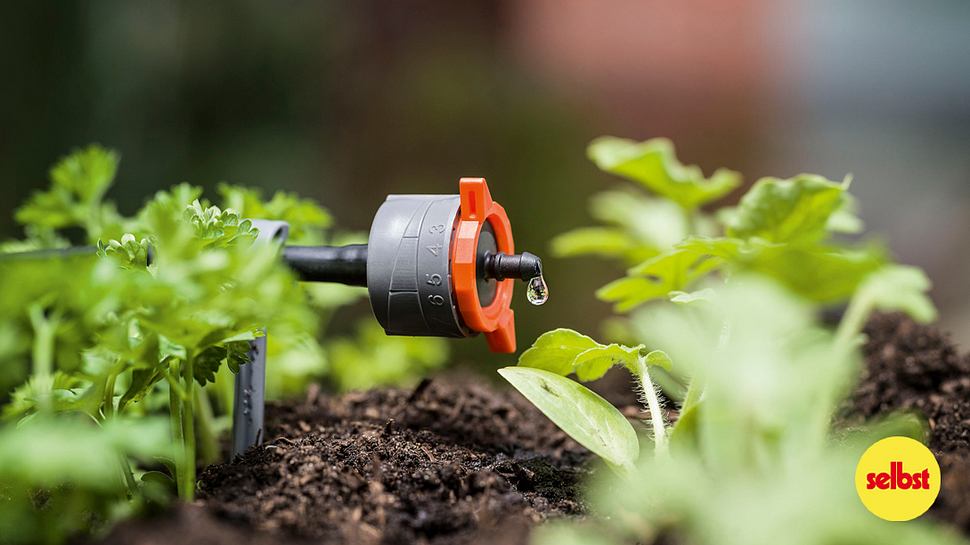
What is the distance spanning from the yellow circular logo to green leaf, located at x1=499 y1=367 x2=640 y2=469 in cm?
16

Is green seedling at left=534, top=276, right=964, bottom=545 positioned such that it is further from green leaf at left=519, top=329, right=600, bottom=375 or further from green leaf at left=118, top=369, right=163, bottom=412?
green leaf at left=118, top=369, right=163, bottom=412

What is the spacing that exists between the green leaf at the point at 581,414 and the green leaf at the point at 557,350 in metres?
0.03

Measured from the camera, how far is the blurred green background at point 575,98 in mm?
1913

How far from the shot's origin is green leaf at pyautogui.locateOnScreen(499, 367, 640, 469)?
0.56 metres

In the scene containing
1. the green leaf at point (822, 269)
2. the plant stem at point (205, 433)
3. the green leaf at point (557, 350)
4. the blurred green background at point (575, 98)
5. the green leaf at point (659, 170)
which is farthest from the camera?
the blurred green background at point (575, 98)

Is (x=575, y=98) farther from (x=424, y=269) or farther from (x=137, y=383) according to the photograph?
(x=137, y=383)

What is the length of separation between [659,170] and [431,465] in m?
0.51

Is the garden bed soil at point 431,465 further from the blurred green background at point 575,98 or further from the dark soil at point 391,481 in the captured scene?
the blurred green background at point 575,98

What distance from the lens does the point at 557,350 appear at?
0.63 m

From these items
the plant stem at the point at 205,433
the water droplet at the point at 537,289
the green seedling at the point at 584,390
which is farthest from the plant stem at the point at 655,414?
the plant stem at the point at 205,433

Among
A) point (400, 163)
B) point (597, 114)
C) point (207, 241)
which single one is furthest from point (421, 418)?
point (597, 114)

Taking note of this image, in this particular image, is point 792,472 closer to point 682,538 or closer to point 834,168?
point 682,538

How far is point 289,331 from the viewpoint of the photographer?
22.7 inches

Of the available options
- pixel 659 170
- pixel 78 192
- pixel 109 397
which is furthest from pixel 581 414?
pixel 78 192
